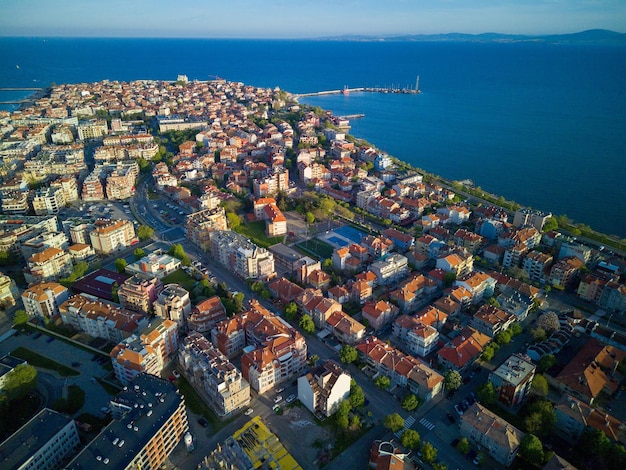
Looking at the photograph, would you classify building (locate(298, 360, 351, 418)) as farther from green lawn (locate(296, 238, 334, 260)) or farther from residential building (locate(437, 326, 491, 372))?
green lawn (locate(296, 238, 334, 260))

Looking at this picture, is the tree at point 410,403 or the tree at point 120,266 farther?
Answer: the tree at point 120,266

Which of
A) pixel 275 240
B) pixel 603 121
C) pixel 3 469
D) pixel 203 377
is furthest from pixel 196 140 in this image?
pixel 603 121

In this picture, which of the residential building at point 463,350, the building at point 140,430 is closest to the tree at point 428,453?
the residential building at point 463,350

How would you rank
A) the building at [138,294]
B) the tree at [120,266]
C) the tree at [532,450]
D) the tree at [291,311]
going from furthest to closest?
the tree at [120,266], the building at [138,294], the tree at [291,311], the tree at [532,450]

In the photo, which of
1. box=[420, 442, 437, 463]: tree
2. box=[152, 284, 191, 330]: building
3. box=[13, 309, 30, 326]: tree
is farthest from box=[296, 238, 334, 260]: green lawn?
box=[13, 309, 30, 326]: tree

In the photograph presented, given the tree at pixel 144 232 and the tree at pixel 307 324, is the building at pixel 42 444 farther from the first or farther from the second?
the tree at pixel 144 232

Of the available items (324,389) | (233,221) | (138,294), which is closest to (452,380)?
(324,389)
